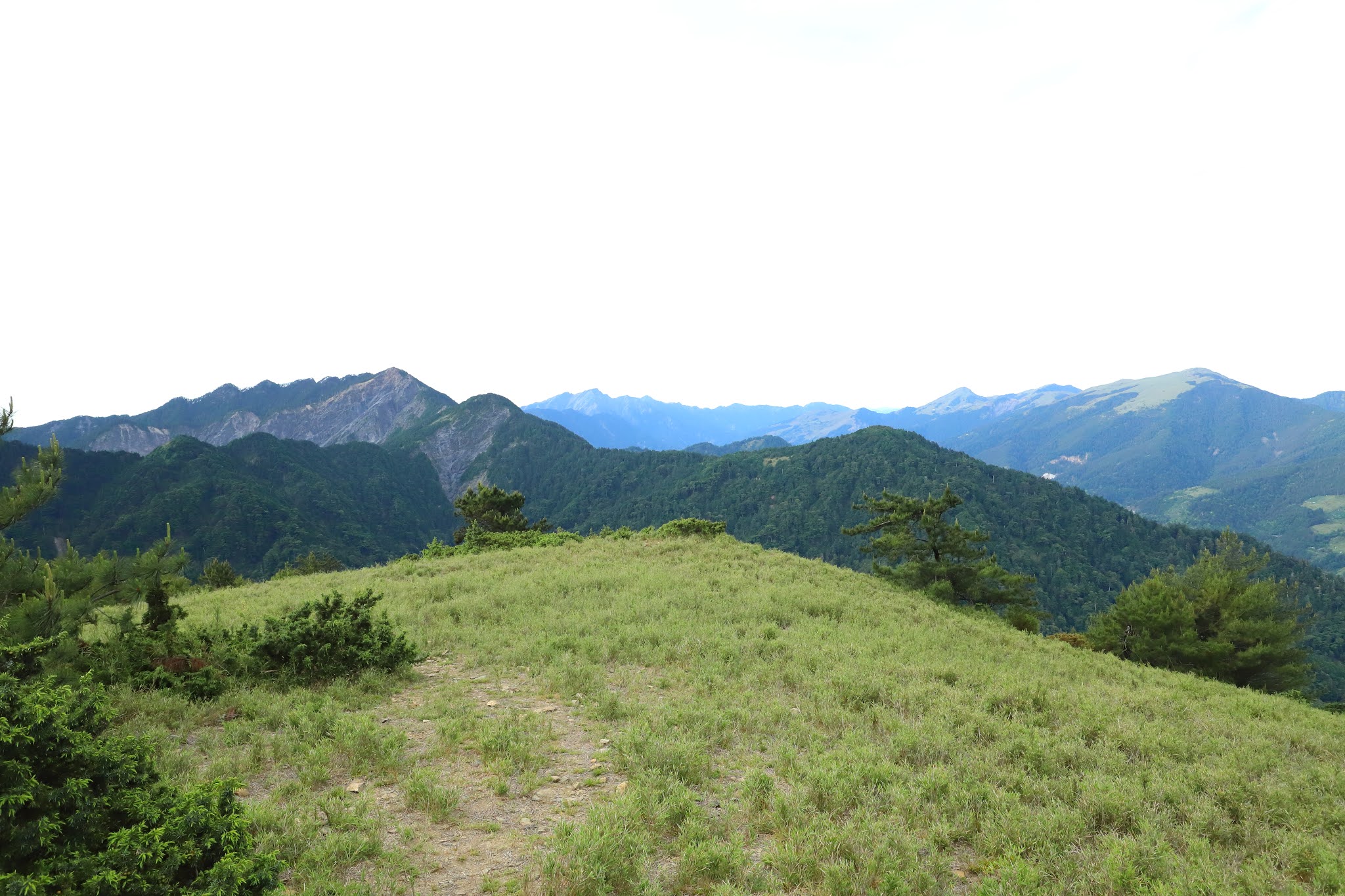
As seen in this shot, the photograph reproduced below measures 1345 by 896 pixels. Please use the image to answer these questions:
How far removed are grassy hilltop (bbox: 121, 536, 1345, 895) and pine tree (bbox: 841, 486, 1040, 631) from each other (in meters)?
14.4

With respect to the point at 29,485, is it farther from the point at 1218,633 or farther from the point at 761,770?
the point at 1218,633

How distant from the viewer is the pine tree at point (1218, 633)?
23266 millimetres

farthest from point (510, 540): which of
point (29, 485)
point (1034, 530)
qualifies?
point (1034, 530)

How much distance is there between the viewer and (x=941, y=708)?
31.7 feet

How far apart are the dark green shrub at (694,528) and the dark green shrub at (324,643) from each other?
743 inches

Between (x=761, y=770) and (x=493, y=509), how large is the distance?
3937cm

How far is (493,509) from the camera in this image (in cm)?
4375

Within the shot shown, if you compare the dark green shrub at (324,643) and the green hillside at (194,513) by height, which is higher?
the dark green shrub at (324,643)

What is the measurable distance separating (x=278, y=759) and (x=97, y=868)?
4140 mm

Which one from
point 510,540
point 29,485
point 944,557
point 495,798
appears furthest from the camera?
point 510,540

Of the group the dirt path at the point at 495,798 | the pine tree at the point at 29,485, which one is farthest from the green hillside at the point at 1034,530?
the pine tree at the point at 29,485

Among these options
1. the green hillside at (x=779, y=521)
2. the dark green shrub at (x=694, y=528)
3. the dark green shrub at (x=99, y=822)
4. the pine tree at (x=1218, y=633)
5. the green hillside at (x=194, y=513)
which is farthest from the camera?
the green hillside at (x=779, y=521)

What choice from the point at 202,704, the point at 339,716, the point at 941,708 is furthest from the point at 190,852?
the point at 941,708

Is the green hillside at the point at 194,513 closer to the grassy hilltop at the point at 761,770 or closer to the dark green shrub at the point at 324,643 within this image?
the dark green shrub at the point at 324,643
